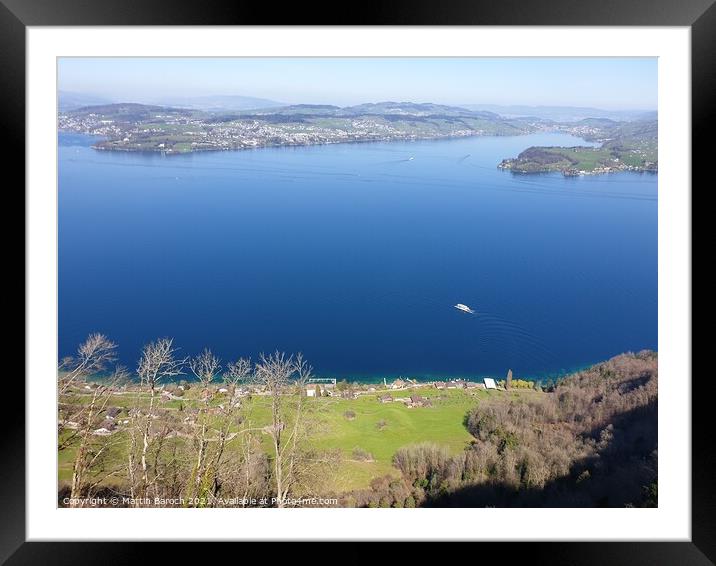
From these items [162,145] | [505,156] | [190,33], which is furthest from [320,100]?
[190,33]

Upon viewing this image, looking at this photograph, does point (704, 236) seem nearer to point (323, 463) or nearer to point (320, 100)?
point (323, 463)

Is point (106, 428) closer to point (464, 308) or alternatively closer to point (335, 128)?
point (464, 308)

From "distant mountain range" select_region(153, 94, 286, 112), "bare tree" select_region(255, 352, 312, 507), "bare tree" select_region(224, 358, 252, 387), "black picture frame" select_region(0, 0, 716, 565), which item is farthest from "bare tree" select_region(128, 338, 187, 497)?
"distant mountain range" select_region(153, 94, 286, 112)

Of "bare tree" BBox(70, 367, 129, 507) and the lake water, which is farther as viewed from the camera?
the lake water

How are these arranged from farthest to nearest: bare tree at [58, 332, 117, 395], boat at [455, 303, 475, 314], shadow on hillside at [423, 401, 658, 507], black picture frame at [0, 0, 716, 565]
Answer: boat at [455, 303, 475, 314]
bare tree at [58, 332, 117, 395]
shadow on hillside at [423, 401, 658, 507]
black picture frame at [0, 0, 716, 565]

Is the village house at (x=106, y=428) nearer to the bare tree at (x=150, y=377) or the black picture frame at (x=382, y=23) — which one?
the bare tree at (x=150, y=377)

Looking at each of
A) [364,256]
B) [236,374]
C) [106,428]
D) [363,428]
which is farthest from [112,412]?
[364,256]

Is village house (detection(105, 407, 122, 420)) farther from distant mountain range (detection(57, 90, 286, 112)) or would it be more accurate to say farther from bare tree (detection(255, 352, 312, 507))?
distant mountain range (detection(57, 90, 286, 112))
